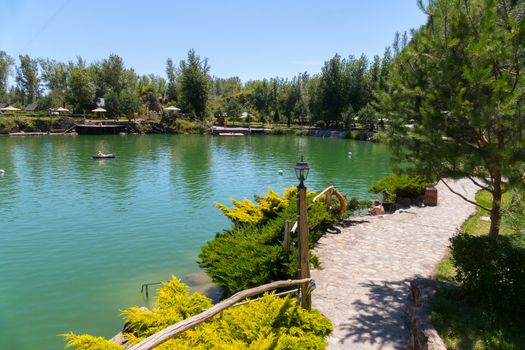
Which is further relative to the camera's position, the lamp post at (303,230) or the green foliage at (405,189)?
the green foliage at (405,189)

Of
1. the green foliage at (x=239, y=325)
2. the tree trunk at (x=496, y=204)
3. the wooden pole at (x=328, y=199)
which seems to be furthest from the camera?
the wooden pole at (x=328, y=199)

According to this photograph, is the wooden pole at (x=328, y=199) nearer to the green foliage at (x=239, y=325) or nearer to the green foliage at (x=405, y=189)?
the green foliage at (x=405, y=189)

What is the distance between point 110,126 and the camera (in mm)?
73688

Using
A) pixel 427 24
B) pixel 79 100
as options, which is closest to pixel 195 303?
pixel 427 24

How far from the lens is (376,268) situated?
9.77 m

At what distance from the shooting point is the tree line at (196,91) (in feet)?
249

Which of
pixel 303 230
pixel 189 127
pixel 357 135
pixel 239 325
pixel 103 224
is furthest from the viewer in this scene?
pixel 189 127

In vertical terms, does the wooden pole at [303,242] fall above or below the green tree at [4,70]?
below

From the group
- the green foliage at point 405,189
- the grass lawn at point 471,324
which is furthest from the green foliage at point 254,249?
the green foliage at point 405,189

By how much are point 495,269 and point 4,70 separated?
12573 centimetres

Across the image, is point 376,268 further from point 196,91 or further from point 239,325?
point 196,91

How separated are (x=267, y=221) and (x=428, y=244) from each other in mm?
4813

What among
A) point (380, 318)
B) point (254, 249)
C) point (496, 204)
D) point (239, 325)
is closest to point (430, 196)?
point (496, 204)

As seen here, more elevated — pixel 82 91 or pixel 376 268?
pixel 82 91
